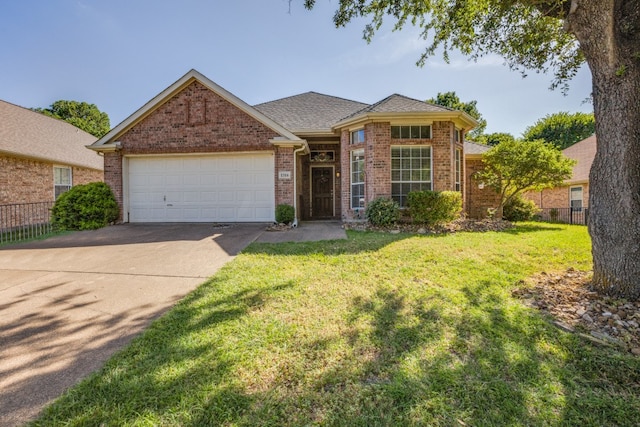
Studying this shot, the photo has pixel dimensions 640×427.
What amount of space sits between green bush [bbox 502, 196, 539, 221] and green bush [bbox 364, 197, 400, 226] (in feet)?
21.9

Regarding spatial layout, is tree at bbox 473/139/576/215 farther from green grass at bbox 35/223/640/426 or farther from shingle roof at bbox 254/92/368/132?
green grass at bbox 35/223/640/426

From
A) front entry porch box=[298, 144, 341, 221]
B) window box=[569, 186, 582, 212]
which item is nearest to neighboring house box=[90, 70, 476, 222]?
front entry porch box=[298, 144, 341, 221]

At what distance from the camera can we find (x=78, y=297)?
3924 mm

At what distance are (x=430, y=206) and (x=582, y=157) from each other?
14886 millimetres

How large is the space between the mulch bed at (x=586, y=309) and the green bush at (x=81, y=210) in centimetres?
1188

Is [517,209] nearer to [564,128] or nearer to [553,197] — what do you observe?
[553,197]

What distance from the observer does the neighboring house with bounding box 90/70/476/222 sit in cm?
970

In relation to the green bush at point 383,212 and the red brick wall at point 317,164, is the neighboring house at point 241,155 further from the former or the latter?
the red brick wall at point 317,164

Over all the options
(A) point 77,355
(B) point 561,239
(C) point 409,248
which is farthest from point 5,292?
(B) point 561,239

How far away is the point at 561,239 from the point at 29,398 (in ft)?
33.9

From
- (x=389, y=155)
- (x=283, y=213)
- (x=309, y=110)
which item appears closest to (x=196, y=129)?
(x=283, y=213)

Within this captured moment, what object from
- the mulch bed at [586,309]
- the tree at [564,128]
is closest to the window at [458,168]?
the mulch bed at [586,309]

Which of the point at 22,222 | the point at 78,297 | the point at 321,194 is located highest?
the point at 321,194

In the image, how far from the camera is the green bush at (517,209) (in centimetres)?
1245
